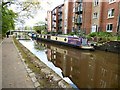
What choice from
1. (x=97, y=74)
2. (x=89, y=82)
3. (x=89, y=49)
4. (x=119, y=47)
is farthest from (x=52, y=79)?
(x=89, y=49)

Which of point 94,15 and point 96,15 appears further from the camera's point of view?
point 94,15

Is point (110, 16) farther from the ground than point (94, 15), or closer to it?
closer to it

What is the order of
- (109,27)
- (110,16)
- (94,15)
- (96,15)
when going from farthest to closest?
(94,15) → (96,15) → (110,16) → (109,27)

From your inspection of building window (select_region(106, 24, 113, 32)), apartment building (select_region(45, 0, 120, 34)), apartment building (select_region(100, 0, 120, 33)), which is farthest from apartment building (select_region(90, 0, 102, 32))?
building window (select_region(106, 24, 113, 32))

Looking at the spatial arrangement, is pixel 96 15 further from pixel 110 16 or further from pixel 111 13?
pixel 111 13

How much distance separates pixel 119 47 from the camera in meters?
17.1

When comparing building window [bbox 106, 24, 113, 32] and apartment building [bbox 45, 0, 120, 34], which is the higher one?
apartment building [bbox 45, 0, 120, 34]

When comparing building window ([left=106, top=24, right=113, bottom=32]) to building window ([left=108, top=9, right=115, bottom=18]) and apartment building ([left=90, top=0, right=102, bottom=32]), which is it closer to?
building window ([left=108, top=9, right=115, bottom=18])

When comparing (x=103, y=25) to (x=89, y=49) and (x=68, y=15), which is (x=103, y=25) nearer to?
(x=89, y=49)

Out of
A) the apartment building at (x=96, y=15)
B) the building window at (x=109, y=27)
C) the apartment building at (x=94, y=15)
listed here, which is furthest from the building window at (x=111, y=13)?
the apartment building at (x=96, y=15)

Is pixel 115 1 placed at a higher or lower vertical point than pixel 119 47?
higher

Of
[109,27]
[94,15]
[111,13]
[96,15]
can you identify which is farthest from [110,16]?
Result: [94,15]

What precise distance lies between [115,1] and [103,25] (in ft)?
15.3

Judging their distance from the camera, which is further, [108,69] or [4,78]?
[108,69]
